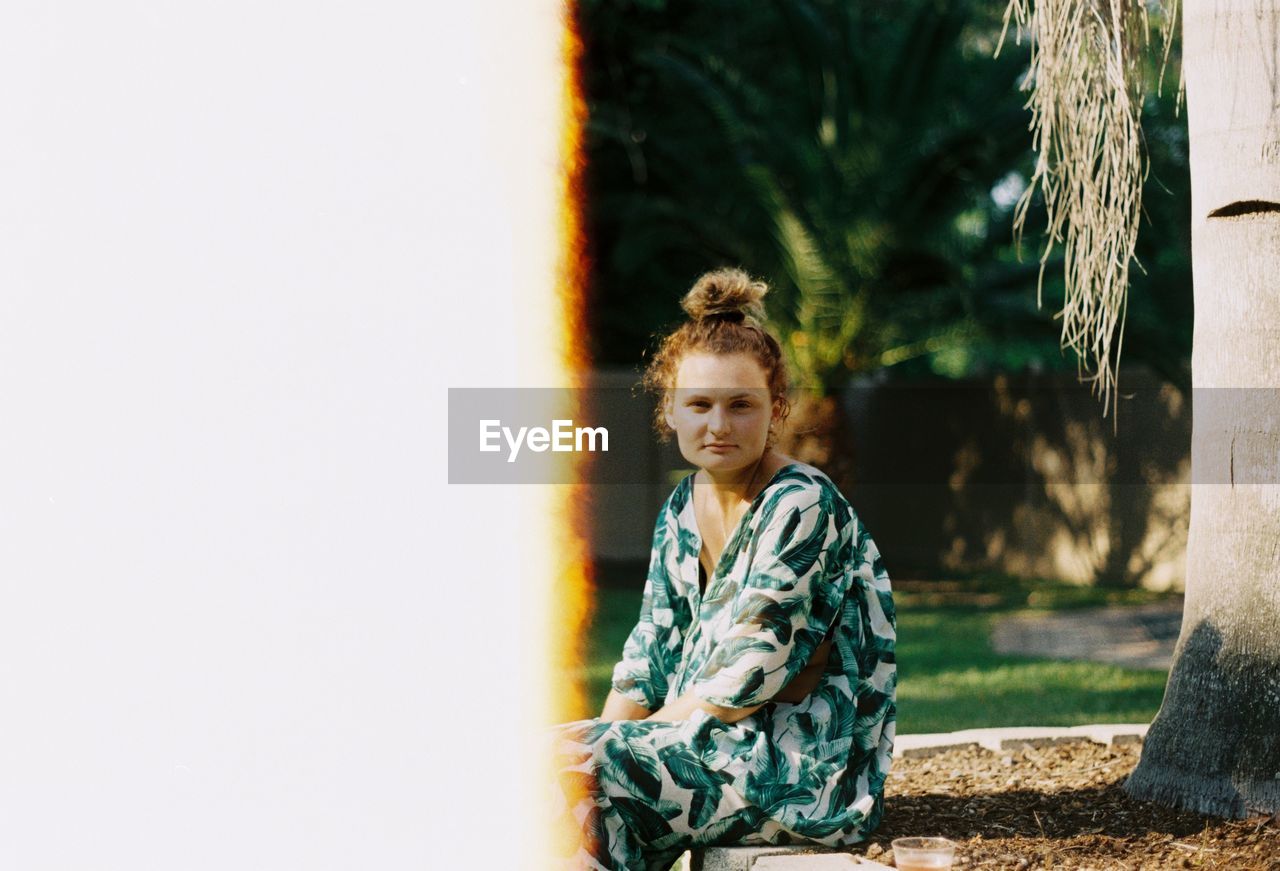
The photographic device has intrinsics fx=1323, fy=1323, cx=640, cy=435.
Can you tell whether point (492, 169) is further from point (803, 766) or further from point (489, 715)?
point (803, 766)

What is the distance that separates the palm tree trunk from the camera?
349cm

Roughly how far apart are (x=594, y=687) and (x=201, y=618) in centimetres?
290

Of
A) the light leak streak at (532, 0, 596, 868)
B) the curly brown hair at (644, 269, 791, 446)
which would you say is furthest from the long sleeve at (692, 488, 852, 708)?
the light leak streak at (532, 0, 596, 868)

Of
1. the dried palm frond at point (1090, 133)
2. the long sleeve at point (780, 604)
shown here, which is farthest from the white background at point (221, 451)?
the dried palm frond at point (1090, 133)

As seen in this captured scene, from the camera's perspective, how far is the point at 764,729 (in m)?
3.16

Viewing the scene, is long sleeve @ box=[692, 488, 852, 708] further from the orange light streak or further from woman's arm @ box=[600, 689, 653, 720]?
the orange light streak

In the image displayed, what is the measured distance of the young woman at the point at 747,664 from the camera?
306 cm

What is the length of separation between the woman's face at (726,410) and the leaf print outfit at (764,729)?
0.41 ft

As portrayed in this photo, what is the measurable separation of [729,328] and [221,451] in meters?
2.27

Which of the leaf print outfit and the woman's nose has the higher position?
the woman's nose

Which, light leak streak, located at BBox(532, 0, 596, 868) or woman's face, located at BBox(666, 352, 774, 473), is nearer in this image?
woman's face, located at BBox(666, 352, 774, 473)

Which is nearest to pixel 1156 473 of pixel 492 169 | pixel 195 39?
pixel 492 169

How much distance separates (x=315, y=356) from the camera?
4.91 m

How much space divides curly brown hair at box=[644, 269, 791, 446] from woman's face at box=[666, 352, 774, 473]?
33mm
